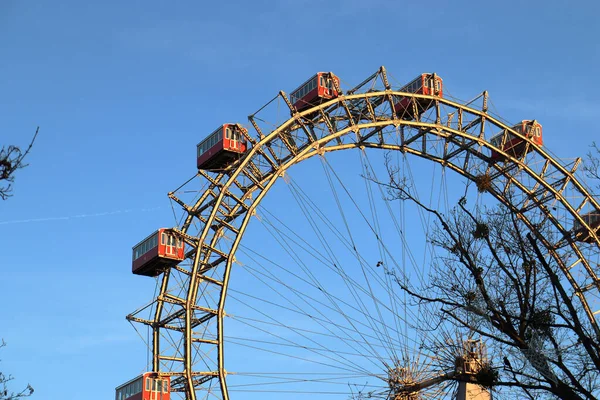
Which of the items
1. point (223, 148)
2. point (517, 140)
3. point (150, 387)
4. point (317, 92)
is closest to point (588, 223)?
point (517, 140)

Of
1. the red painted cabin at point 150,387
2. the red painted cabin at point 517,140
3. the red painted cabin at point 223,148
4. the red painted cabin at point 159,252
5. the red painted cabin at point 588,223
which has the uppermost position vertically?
the red painted cabin at point 517,140

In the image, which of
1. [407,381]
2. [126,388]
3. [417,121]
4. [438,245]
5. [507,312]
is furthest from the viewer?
[417,121]

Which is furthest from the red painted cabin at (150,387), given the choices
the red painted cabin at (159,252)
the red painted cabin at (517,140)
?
the red painted cabin at (517,140)

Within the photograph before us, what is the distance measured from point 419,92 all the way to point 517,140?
7.28 metres

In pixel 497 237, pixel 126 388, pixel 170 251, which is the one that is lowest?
pixel 497 237

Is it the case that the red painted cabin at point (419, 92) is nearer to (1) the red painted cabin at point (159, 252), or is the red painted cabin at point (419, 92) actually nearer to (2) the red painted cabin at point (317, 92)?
(2) the red painted cabin at point (317, 92)

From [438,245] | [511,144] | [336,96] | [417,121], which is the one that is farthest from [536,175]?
[438,245]

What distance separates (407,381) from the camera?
4328 cm

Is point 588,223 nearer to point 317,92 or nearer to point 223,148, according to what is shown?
point 317,92

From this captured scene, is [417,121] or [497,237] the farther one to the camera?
[417,121]

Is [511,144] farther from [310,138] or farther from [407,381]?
[407,381]

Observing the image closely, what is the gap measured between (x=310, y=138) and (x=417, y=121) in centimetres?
575

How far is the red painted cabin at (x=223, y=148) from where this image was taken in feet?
158

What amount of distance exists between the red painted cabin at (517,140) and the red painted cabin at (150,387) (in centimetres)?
2082
